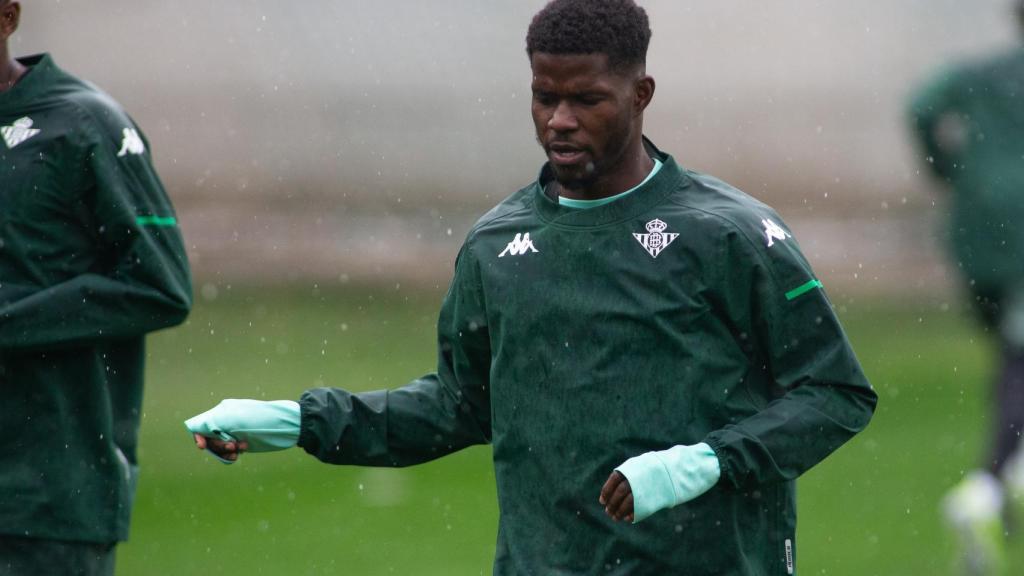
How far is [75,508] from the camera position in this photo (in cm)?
500

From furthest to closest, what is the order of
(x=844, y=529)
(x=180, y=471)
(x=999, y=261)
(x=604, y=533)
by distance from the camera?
(x=180, y=471) < (x=844, y=529) < (x=999, y=261) < (x=604, y=533)

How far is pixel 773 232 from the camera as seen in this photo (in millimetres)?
4035

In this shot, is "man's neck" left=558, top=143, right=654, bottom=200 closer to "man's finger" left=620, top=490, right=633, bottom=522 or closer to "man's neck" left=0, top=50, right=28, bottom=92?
"man's finger" left=620, top=490, right=633, bottom=522

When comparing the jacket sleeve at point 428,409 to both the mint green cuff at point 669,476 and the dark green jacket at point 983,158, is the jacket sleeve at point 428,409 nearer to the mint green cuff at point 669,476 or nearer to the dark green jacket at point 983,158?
the mint green cuff at point 669,476

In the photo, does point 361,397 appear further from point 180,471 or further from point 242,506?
point 180,471

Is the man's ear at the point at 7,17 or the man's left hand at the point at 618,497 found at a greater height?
the man's ear at the point at 7,17

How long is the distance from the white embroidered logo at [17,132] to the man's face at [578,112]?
5.70 ft

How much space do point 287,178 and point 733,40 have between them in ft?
16.0

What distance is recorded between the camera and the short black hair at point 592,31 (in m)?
4.08

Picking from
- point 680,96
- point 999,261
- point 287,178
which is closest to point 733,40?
point 680,96

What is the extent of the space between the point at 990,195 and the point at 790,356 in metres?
3.96

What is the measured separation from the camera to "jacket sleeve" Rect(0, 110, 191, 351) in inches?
196

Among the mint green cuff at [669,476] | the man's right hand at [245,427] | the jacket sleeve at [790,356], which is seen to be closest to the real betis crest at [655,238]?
the jacket sleeve at [790,356]

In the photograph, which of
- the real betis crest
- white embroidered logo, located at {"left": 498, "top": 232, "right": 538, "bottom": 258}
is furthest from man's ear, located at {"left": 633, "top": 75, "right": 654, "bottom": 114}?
white embroidered logo, located at {"left": 498, "top": 232, "right": 538, "bottom": 258}
